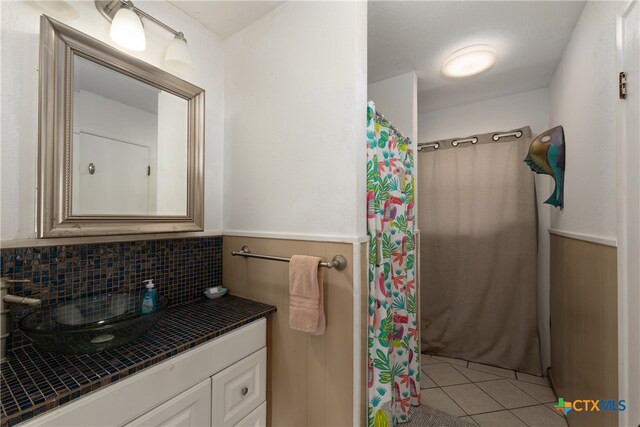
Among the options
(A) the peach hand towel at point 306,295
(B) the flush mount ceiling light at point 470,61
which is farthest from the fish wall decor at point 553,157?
(A) the peach hand towel at point 306,295

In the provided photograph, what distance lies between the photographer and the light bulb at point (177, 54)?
1202 millimetres

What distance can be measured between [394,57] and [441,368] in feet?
8.20

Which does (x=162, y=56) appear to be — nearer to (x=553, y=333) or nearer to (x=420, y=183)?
(x=420, y=183)

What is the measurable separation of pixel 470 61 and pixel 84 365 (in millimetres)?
2475

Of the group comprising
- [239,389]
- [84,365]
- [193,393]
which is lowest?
[239,389]

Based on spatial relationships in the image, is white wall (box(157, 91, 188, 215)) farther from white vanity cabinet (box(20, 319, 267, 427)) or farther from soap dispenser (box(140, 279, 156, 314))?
white vanity cabinet (box(20, 319, 267, 427))

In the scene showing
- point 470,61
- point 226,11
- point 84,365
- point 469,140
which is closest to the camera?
point 84,365

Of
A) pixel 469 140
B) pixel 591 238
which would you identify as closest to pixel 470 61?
pixel 469 140

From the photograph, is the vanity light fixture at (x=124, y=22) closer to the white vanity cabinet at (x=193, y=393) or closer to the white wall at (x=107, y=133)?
the white wall at (x=107, y=133)

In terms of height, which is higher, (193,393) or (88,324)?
(88,324)

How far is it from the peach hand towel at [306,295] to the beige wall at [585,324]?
1.10 m

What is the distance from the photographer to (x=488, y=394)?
6.17ft

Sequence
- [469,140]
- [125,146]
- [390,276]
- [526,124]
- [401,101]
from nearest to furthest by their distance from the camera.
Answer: [125,146], [390,276], [401,101], [526,124], [469,140]

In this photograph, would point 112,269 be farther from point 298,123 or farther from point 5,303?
point 298,123
